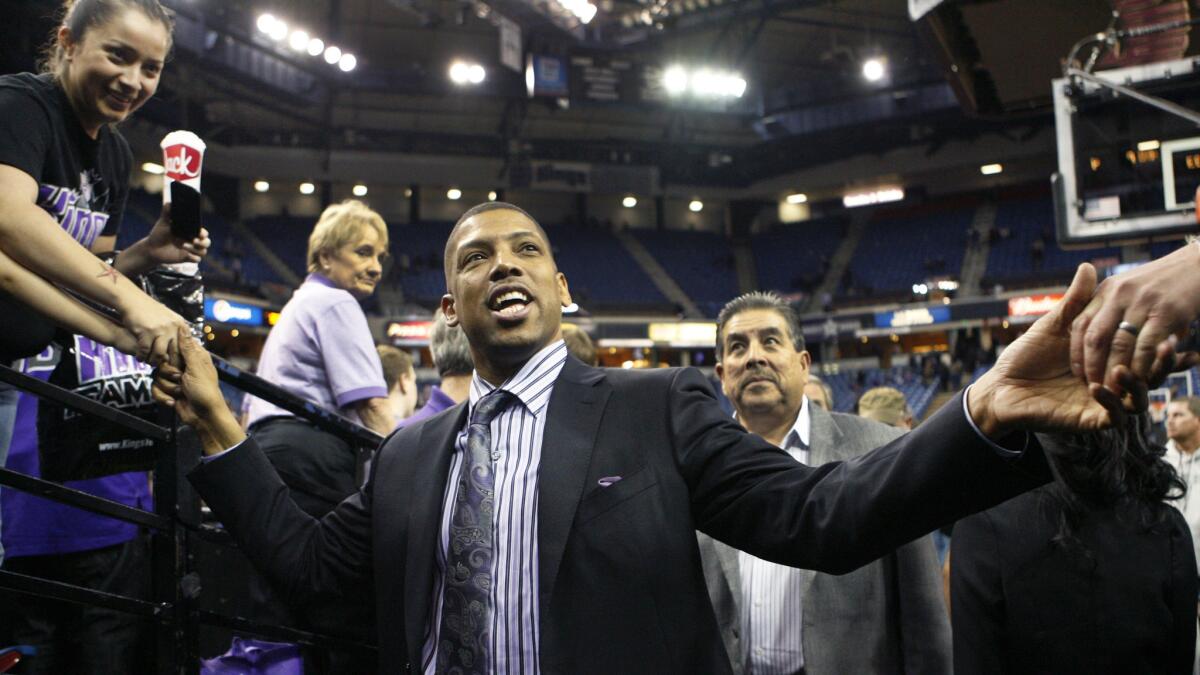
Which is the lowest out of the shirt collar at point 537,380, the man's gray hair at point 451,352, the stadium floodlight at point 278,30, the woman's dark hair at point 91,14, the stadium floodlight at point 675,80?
the shirt collar at point 537,380

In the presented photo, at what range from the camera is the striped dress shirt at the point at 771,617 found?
2604mm

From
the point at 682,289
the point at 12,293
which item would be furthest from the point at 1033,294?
the point at 12,293

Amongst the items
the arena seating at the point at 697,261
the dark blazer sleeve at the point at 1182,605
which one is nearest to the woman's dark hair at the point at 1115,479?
the dark blazer sleeve at the point at 1182,605

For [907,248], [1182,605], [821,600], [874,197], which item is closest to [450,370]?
[821,600]

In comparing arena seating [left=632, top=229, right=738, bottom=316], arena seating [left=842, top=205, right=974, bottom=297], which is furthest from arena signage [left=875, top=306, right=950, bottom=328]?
arena seating [left=632, top=229, right=738, bottom=316]

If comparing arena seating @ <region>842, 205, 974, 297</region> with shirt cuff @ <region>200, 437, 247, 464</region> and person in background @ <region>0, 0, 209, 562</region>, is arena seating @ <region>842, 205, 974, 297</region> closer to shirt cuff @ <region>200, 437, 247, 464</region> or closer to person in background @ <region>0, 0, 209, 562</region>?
person in background @ <region>0, 0, 209, 562</region>

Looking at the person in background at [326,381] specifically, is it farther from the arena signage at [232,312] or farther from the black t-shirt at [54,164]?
the arena signage at [232,312]

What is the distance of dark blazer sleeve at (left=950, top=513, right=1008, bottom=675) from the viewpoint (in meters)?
2.26

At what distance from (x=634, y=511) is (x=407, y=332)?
75.7ft

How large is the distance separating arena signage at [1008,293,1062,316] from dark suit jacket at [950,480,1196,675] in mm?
23608

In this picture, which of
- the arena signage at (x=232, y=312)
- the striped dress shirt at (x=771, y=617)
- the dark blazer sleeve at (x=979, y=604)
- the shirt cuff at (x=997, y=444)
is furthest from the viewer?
the arena signage at (x=232, y=312)

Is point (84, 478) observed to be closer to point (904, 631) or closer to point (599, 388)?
point (599, 388)

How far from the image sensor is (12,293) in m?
1.76

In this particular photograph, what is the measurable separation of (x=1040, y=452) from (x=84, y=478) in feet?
6.75
